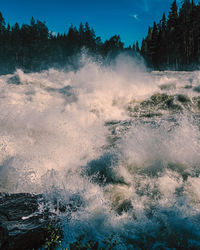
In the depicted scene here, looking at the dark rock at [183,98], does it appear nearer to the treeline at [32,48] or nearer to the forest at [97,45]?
the forest at [97,45]

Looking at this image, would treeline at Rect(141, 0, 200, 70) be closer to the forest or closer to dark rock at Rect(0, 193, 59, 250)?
the forest

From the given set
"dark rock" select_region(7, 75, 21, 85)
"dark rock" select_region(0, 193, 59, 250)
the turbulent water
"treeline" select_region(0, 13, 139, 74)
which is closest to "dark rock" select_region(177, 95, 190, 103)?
the turbulent water

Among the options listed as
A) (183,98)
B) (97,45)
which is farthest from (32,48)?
(183,98)

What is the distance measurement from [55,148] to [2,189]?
6.24 ft

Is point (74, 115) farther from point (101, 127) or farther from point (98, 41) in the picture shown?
point (98, 41)

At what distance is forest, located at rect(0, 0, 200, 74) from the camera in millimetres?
35812

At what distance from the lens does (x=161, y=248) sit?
9.41ft

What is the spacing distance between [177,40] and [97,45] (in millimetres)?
32215

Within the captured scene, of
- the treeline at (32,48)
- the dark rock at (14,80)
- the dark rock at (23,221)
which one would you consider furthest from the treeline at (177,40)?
the dark rock at (23,221)

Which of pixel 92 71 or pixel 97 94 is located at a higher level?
pixel 92 71

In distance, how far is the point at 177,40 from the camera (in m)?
36.7

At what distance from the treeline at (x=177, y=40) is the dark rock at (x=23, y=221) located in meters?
34.9

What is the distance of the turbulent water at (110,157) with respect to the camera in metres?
3.22

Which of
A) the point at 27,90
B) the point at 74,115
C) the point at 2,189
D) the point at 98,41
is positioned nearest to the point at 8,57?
the point at 98,41
